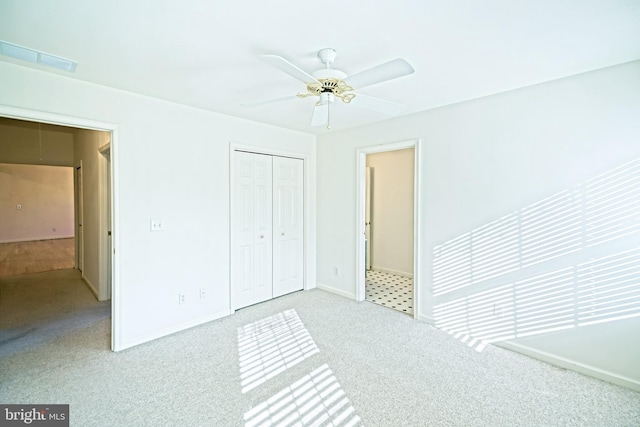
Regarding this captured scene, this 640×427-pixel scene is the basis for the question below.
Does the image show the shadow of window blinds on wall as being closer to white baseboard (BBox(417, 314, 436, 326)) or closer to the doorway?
white baseboard (BBox(417, 314, 436, 326))

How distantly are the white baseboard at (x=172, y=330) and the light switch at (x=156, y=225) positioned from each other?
1.05 m

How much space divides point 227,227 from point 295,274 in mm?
1386

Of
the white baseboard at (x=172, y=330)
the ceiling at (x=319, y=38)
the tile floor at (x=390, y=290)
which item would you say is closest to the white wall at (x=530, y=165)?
the ceiling at (x=319, y=38)

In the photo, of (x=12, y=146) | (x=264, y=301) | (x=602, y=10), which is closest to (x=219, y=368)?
(x=264, y=301)

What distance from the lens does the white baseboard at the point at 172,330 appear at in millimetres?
2802

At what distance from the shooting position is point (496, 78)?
2475 mm

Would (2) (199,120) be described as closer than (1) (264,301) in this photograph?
Yes

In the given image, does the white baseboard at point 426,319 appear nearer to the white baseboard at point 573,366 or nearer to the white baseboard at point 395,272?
the white baseboard at point 573,366

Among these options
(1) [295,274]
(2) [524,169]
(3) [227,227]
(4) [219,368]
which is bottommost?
(4) [219,368]

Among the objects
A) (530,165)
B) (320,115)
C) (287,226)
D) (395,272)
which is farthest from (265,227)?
(530,165)

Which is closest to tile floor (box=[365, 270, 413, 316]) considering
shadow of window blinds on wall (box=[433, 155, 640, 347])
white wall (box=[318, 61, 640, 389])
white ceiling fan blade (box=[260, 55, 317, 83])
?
white wall (box=[318, 61, 640, 389])

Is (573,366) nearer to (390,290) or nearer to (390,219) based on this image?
(390,290)

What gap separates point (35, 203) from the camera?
935 centimetres

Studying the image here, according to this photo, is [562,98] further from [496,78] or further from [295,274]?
[295,274]
